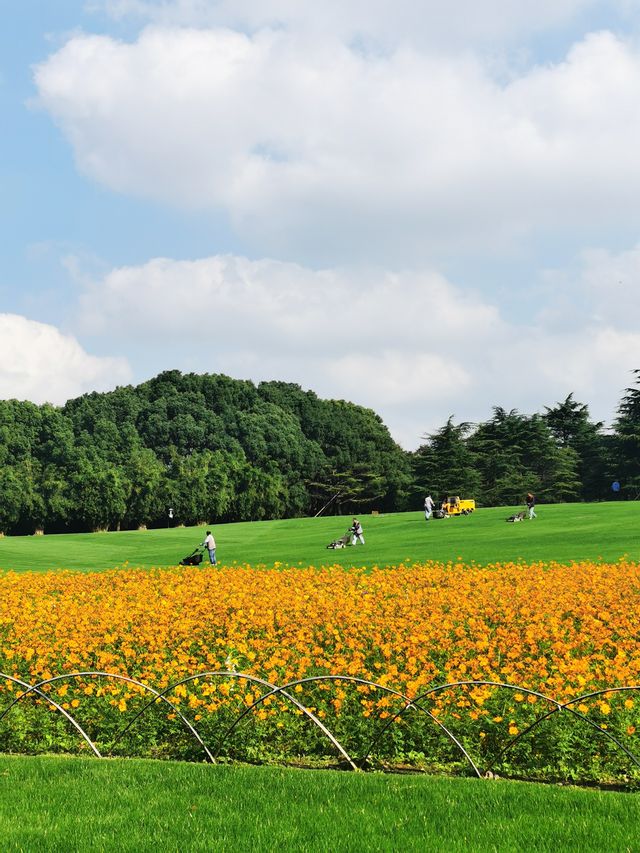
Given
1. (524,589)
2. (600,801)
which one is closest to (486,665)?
(600,801)

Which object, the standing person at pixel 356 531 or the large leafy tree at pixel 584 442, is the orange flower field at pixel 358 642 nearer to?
the standing person at pixel 356 531

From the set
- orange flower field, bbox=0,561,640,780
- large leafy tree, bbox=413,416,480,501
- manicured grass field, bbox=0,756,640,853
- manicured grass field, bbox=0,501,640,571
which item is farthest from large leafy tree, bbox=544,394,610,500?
manicured grass field, bbox=0,756,640,853

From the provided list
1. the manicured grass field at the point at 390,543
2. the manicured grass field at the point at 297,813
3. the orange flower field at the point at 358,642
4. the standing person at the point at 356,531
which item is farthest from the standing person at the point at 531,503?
the manicured grass field at the point at 297,813

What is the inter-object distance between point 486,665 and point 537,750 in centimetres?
192

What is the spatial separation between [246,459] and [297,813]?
73429mm

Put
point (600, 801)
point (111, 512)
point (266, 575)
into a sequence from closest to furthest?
point (600, 801)
point (266, 575)
point (111, 512)

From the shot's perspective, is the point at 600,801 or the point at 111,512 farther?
the point at 111,512

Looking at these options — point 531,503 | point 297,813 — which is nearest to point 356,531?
point 531,503

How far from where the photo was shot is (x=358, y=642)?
1204 cm

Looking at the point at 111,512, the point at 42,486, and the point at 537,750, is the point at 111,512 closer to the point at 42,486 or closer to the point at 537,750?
the point at 42,486

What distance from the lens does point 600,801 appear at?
648 cm

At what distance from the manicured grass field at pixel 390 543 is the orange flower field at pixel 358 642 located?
303 inches

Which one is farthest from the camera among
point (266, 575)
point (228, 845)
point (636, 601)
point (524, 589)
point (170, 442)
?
point (170, 442)

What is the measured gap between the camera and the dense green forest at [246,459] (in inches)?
2552
